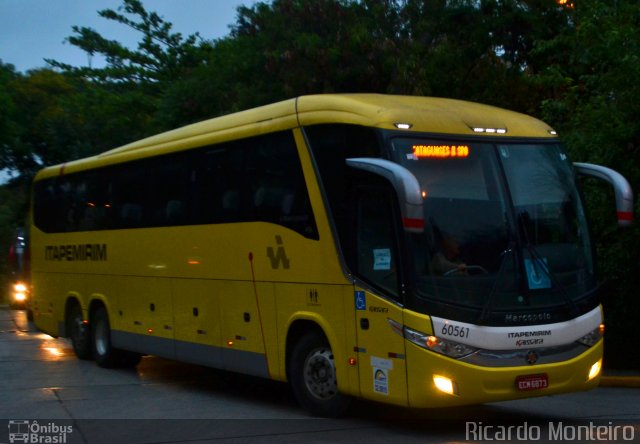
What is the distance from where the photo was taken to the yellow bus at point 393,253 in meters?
9.30

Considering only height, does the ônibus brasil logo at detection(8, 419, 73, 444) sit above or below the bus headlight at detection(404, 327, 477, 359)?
below

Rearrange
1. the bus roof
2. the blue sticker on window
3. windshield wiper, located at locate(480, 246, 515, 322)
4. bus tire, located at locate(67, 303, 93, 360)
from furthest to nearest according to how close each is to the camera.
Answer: bus tire, located at locate(67, 303, 93, 360) → the bus roof → the blue sticker on window → windshield wiper, located at locate(480, 246, 515, 322)

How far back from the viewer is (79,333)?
17.2 meters

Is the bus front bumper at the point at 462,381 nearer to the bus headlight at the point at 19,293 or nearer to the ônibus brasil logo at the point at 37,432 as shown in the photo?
the ônibus brasil logo at the point at 37,432

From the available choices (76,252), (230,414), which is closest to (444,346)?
(230,414)

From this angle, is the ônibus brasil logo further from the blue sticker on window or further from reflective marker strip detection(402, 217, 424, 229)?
the blue sticker on window

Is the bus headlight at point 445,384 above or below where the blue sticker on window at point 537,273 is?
below

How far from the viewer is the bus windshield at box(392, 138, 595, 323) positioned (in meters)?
9.35

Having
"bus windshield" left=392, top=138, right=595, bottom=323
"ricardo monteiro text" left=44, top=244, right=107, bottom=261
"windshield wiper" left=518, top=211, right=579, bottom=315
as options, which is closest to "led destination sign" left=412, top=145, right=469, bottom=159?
"bus windshield" left=392, top=138, right=595, bottom=323

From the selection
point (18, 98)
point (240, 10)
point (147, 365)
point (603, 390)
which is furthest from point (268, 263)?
point (18, 98)

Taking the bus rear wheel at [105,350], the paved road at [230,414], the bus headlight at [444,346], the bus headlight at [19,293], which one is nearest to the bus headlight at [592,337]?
the paved road at [230,414]

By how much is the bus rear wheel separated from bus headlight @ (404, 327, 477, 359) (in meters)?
8.00

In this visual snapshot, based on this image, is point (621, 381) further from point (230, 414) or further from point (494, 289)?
point (230, 414)

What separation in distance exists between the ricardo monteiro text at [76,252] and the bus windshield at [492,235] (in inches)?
309
